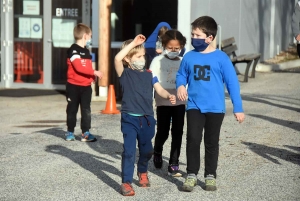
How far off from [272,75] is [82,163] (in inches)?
494

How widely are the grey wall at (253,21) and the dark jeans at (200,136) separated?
8984mm

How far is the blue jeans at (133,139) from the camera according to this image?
293 inches

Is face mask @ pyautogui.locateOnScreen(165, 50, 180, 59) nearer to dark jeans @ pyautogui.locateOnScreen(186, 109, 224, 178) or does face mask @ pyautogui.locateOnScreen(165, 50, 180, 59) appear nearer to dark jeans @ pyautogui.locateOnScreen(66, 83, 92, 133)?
dark jeans @ pyautogui.locateOnScreen(186, 109, 224, 178)

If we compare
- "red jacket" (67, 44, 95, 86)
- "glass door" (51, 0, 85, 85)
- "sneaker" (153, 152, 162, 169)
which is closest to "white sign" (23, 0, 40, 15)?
"glass door" (51, 0, 85, 85)

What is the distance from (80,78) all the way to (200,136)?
11.5ft

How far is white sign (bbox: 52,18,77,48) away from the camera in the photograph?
19.2 meters

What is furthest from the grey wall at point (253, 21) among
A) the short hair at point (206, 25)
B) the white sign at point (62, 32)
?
the short hair at point (206, 25)

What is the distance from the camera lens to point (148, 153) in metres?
Result: 7.66

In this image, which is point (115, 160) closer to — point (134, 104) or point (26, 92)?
point (134, 104)

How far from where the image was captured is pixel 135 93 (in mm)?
7547

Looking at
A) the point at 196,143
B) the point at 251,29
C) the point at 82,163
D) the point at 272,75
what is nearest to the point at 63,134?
the point at 82,163

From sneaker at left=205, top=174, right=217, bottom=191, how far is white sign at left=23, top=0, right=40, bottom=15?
1251 centimetres

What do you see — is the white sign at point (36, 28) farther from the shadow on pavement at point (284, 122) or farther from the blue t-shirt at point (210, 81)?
the blue t-shirt at point (210, 81)

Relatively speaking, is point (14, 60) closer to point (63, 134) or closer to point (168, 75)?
point (63, 134)
